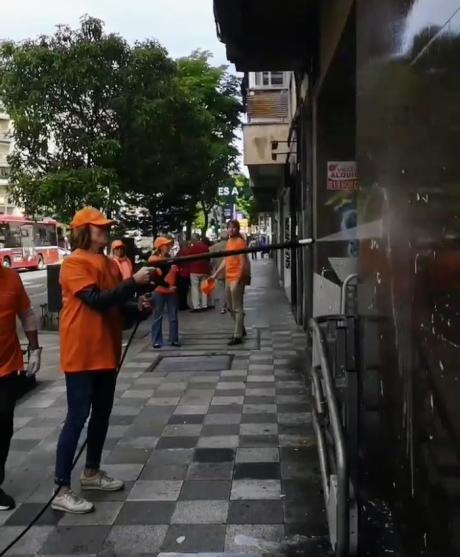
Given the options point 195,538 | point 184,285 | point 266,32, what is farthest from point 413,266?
point 184,285

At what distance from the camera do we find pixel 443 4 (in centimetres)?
222

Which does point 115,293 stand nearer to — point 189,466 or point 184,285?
point 189,466

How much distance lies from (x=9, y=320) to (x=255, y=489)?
1.87m

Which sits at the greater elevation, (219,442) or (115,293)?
(115,293)

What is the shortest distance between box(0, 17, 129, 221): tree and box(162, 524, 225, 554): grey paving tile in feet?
30.5

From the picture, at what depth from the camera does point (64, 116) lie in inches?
525

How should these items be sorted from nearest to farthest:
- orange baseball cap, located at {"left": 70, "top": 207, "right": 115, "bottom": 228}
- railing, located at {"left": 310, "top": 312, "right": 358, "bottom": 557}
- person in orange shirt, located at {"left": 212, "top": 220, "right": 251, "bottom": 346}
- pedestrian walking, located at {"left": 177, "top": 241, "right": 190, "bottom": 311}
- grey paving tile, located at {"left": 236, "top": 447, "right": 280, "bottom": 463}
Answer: railing, located at {"left": 310, "top": 312, "right": 358, "bottom": 557}
orange baseball cap, located at {"left": 70, "top": 207, "right": 115, "bottom": 228}
grey paving tile, located at {"left": 236, "top": 447, "right": 280, "bottom": 463}
person in orange shirt, located at {"left": 212, "top": 220, "right": 251, "bottom": 346}
pedestrian walking, located at {"left": 177, "top": 241, "right": 190, "bottom": 311}

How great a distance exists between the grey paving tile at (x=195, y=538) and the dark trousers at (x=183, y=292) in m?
11.6

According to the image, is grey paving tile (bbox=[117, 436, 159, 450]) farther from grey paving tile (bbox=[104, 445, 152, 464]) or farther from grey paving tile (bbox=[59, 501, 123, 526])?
grey paving tile (bbox=[59, 501, 123, 526])

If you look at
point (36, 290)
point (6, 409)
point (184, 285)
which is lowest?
point (36, 290)

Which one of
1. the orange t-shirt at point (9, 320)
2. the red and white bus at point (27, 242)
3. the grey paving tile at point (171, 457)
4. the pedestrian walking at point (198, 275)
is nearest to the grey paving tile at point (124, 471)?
the grey paving tile at point (171, 457)

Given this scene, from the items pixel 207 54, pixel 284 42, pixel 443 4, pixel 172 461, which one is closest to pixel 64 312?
pixel 172 461

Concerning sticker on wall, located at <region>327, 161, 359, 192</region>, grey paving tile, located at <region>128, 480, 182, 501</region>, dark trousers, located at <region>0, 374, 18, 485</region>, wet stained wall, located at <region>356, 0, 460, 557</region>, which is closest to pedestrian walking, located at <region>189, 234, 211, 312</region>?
sticker on wall, located at <region>327, 161, 359, 192</region>

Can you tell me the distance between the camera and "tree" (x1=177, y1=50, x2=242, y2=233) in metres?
21.0
